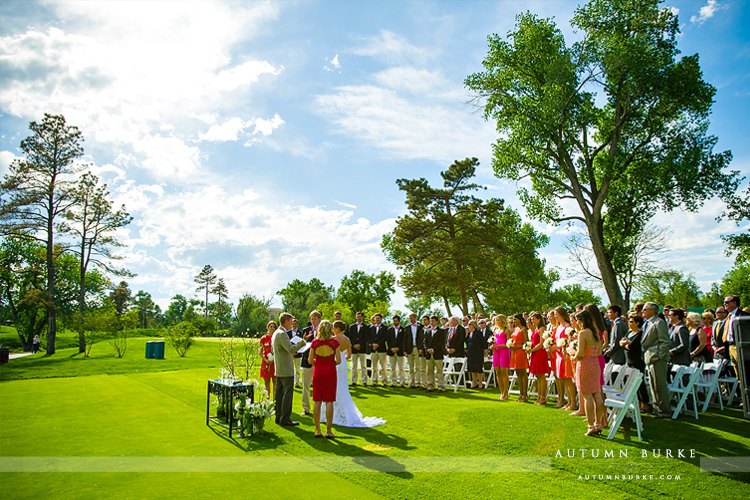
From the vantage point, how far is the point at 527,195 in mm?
23828

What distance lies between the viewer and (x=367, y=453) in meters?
6.56

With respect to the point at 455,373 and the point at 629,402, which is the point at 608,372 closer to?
the point at 629,402

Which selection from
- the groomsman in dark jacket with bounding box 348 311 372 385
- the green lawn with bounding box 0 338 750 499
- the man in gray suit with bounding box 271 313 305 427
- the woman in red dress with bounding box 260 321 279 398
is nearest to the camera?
the green lawn with bounding box 0 338 750 499

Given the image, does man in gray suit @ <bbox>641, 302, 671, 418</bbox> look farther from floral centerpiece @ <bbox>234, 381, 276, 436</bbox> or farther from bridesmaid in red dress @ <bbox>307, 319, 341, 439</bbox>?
floral centerpiece @ <bbox>234, 381, 276, 436</bbox>

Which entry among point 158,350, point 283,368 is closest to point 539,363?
point 283,368

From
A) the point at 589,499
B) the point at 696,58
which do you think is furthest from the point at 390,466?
the point at 696,58

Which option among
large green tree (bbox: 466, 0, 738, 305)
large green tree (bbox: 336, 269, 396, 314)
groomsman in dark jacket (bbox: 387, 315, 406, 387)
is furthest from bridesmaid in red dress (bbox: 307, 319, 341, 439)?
large green tree (bbox: 336, 269, 396, 314)

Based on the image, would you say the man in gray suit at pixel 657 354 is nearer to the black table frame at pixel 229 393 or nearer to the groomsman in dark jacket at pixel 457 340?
the groomsman in dark jacket at pixel 457 340

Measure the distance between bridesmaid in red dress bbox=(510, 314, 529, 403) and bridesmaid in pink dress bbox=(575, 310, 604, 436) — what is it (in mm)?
3467

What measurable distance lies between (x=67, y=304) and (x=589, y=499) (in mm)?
49724

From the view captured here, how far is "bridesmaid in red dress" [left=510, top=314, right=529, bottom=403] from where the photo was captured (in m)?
10.5

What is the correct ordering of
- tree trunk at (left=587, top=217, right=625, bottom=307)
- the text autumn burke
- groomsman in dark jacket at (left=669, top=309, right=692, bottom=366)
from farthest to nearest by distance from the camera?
tree trunk at (left=587, top=217, right=625, bottom=307), groomsman in dark jacket at (left=669, top=309, right=692, bottom=366), the text autumn burke

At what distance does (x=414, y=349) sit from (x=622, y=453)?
7948 millimetres

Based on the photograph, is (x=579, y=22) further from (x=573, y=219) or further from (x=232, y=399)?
(x=232, y=399)
